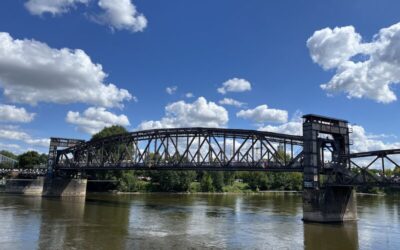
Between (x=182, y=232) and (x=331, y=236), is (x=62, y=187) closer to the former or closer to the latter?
(x=182, y=232)

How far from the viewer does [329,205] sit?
55.4 m

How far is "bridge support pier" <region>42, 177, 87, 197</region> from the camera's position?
347 ft

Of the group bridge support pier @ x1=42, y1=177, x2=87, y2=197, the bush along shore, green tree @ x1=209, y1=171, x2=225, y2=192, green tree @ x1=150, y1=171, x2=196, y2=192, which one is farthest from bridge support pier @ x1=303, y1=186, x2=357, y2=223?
green tree @ x1=209, y1=171, x2=225, y2=192

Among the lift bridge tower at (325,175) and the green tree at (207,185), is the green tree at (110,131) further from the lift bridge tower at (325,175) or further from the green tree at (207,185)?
the lift bridge tower at (325,175)

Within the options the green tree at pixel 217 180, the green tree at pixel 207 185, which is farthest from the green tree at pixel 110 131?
the green tree at pixel 217 180

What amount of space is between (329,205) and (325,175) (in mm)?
5369

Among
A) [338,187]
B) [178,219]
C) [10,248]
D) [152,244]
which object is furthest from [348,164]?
[10,248]

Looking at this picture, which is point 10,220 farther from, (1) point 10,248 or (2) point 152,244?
(2) point 152,244

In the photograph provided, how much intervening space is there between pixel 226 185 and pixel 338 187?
10739cm

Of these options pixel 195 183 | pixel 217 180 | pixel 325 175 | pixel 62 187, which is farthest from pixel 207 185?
pixel 325 175

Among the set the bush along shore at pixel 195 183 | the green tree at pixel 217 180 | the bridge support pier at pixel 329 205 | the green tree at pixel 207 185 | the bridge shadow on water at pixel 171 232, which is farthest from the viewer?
the green tree at pixel 217 180

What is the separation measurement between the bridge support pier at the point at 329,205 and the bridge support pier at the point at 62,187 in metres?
72.7

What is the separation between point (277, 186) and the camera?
178 metres

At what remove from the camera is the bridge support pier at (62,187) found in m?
106
